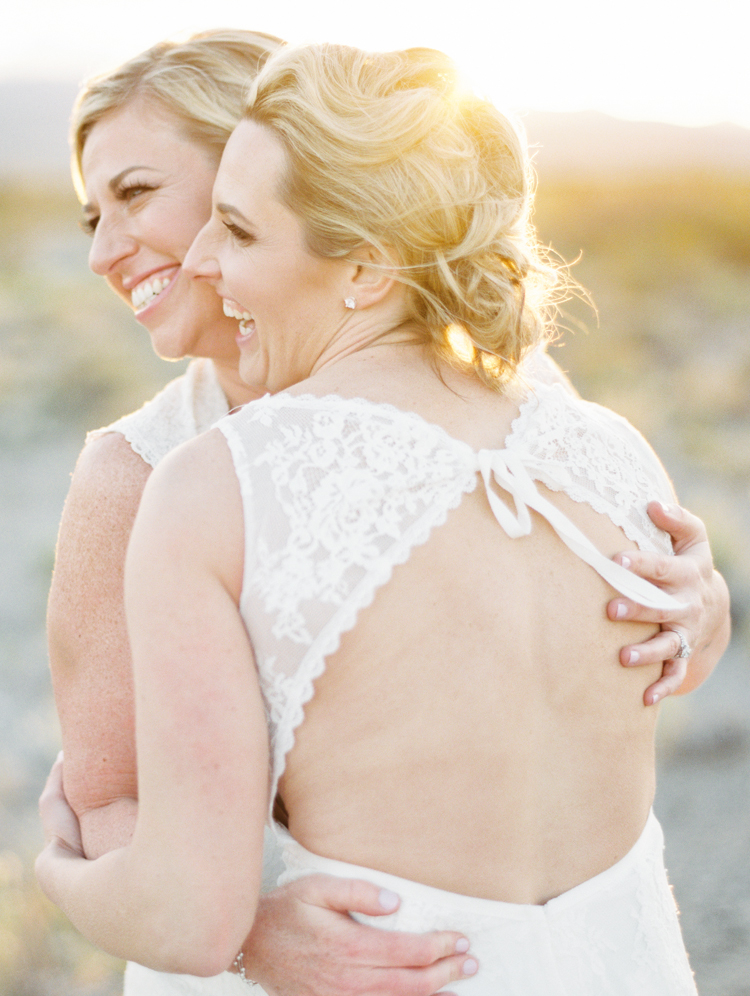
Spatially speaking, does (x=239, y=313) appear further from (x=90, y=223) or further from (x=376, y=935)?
(x=376, y=935)

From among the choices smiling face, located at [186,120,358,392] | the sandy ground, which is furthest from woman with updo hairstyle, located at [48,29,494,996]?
the sandy ground

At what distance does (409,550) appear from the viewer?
4.60ft

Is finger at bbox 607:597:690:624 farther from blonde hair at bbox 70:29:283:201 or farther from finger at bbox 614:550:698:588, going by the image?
blonde hair at bbox 70:29:283:201

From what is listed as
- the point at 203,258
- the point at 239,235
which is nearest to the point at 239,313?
the point at 203,258

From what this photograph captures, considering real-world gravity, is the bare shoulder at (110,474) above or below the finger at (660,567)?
below

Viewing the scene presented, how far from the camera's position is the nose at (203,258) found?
1975 millimetres

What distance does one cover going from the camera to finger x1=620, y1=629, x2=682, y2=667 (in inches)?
63.9

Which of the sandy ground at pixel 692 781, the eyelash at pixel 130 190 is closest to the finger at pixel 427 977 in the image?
the eyelash at pixel 130 190

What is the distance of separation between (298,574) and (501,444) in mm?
433

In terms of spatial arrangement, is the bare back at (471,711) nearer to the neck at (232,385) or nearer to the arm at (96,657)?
the arm at (96,657)

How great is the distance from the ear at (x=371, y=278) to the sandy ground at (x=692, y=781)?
11.8ft

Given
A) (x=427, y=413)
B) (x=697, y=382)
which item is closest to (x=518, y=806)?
(x=427, y=413)

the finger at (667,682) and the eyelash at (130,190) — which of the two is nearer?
the finger at (667,682)

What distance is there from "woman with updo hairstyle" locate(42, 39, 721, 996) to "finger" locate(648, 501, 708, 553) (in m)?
0.01
